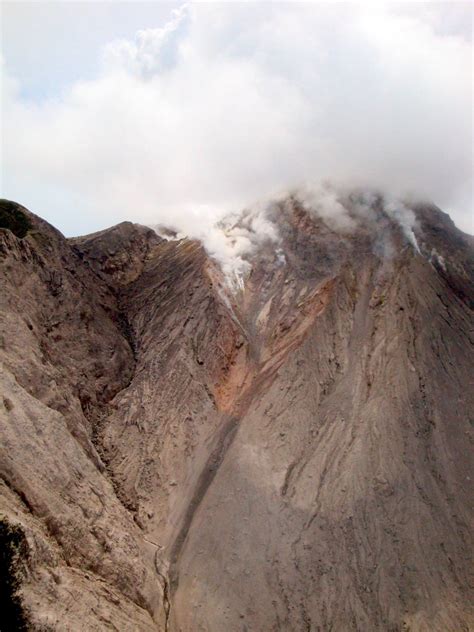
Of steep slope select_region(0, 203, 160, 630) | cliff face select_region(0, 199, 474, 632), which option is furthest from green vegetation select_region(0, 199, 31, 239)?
cliff face select_region(0, 199, 474, 632)

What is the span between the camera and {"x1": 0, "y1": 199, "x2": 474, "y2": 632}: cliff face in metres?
23.2

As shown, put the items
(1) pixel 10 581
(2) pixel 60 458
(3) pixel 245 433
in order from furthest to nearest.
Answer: (3) pixel 245 433 < (2) pixel 60 458 < (1) pixel 10 581

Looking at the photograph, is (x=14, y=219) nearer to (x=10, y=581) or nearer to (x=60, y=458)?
(x=60, y=458)

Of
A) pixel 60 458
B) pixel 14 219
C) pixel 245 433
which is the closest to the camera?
pixel 60 458

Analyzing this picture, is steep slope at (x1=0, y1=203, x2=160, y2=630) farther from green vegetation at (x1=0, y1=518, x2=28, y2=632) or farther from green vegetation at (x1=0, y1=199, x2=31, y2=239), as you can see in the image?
green vegetation at (x1=0, y1=199, x2=31, y2=239)

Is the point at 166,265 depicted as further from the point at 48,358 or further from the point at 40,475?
the point at 40,475

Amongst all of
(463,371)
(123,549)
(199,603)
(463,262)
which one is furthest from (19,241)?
(463,262)

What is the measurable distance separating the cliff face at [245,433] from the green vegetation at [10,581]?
2.17 ft

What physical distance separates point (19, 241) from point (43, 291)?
3.66 m

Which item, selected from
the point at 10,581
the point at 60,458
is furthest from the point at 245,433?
the point at 10,581

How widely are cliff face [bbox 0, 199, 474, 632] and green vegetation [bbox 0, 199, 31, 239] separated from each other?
71cm

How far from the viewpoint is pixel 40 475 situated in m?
21.3

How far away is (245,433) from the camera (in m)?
33.3

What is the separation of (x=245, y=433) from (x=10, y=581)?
62.6 ft
